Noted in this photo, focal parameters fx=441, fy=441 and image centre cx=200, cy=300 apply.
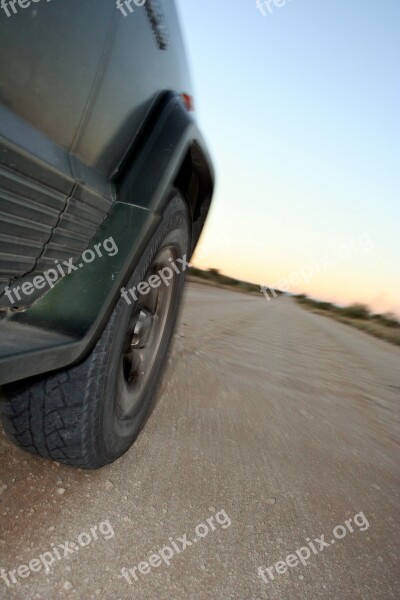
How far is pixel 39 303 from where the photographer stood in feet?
4.40

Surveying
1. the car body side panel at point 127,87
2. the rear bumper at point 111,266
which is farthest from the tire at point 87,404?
the car body side panel at point 127,87

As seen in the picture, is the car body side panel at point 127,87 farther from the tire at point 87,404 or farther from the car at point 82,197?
the tire at point 87,404

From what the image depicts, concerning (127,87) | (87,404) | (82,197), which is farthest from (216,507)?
(127,87)

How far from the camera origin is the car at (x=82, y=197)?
0.97 metres

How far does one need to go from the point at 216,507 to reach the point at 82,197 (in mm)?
1226

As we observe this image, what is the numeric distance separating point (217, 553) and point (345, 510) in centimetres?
75

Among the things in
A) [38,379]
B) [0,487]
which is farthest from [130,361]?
[0,487]

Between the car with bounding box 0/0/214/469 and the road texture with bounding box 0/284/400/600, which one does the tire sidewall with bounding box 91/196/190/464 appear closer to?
the car with bounding box 0/0/214/469

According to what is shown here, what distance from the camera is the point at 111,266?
138 cm

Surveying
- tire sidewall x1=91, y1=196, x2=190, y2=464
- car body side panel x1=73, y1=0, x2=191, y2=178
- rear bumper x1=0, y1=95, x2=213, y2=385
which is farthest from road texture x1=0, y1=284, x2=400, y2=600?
car body side panel x1=73, y1=0, x2=191, y2=178

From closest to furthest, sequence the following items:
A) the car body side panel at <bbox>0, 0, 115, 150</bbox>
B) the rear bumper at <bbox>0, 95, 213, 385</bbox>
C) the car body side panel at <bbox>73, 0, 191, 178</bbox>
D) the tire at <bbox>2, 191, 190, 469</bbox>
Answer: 1. the car body side panel at <bbox>0, 0, 115, 150</bbox>
2. the car body side panel at <bbox>73, 0, 191, 178</bbox>
3. the rear bumper at <bbox>0, 95, 213, 385</bbox>
4. the tire at <bbox>2, 191, 190, 469</bbox>

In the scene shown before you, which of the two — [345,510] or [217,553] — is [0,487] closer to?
[217,553]

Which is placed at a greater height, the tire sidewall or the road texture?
the tire sidewall

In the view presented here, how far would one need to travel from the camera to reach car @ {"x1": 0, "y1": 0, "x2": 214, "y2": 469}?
0.97 m
